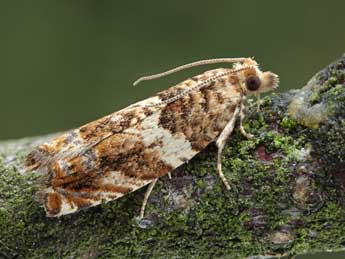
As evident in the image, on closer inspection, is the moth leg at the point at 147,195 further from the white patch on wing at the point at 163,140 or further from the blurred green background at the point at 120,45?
the blurred green background at the point at 120,45

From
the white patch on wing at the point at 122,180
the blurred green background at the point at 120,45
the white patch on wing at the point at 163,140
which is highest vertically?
the white patch on wing at the point at 163,140

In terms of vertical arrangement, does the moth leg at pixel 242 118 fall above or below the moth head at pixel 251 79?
below

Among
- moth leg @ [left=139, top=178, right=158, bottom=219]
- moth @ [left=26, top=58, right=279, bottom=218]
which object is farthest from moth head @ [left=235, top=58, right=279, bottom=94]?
moth leg @ [left=139, top=178, right=158, bottom=219]

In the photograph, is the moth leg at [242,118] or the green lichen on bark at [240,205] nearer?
the green lichen on bark at [240,205]

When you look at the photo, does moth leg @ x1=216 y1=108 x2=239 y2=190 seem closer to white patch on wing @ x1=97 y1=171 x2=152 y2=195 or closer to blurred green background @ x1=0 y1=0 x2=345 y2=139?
white patch on wing @ x1=97 y1=171 x2=152 y2=195

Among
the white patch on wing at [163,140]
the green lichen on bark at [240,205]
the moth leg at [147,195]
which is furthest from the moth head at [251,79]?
the moth leg at [147,195]

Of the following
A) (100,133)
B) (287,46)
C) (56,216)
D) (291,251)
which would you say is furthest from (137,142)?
(287,46)

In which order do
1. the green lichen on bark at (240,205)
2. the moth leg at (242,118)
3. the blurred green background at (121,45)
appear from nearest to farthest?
the green lichen on bark at (240,205) < the moth leg at (242,118) < the blurred green background at (121,45)
